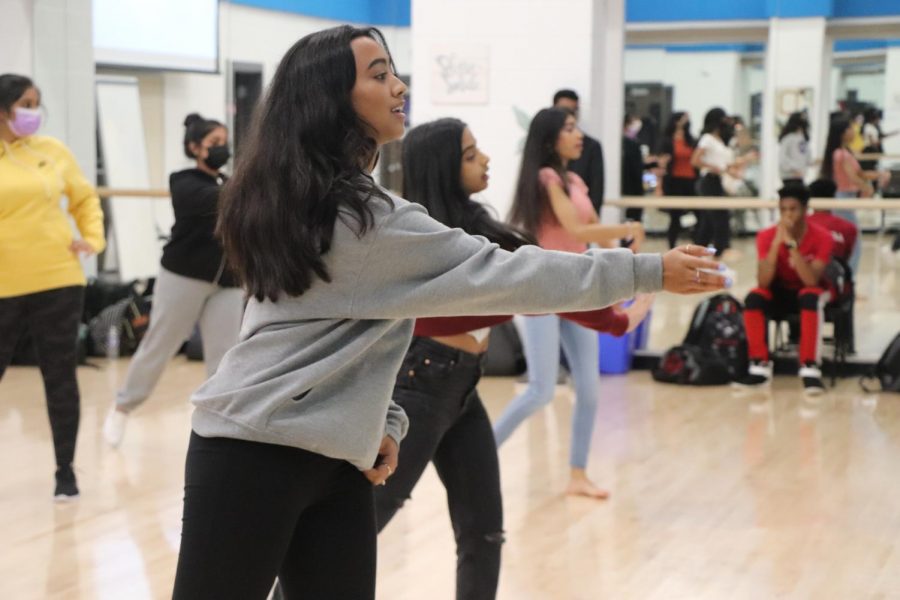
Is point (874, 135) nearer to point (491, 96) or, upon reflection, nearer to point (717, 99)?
point (717, 99)

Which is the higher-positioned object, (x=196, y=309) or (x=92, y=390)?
(x=196, y=309)

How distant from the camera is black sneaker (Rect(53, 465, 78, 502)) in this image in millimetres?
5262

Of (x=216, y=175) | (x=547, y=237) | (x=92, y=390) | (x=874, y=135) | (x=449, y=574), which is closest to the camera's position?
(x=449, y=574)

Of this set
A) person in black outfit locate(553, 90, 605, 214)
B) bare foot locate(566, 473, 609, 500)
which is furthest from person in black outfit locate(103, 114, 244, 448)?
person in black outfit locate(553, 90, 605, 214)

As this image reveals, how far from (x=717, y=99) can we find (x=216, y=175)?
14.4ft

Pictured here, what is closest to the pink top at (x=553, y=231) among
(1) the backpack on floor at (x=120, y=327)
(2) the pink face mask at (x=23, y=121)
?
(2) the pink face mask at (x=23, y=121)

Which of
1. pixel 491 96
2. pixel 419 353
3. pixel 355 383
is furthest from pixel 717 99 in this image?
pixel 355 383

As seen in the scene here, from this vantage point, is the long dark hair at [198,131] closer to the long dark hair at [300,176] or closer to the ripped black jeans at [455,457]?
the ripped black jeans at [455,457]

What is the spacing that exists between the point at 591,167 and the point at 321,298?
628cm

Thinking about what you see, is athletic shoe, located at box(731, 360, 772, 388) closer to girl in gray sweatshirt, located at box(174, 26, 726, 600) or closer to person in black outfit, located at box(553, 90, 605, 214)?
person in black outfit, located at box(553, 90, 605, 214)

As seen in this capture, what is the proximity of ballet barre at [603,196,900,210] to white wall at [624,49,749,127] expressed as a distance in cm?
60

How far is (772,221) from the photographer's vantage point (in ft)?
28.4

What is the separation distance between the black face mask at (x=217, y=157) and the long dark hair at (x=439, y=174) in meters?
2.27

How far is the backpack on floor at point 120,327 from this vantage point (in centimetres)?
892
